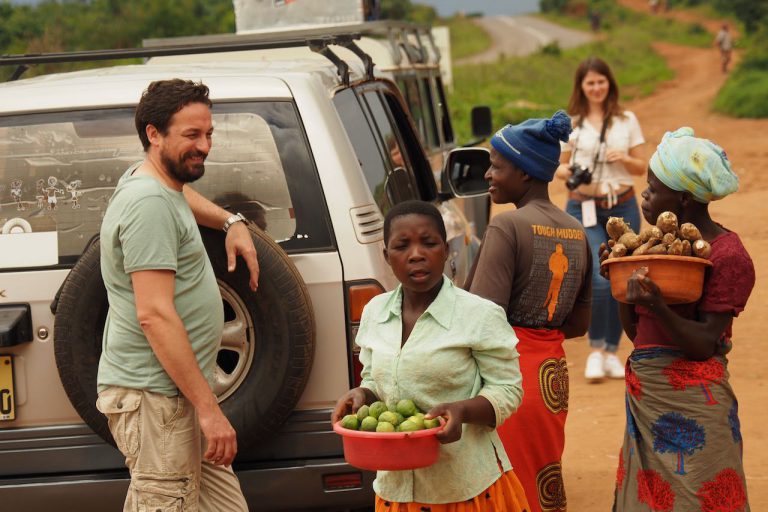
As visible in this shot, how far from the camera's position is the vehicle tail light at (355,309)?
4461 millimetres

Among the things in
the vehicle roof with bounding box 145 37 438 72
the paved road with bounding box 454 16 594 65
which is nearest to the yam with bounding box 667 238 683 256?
the vehicle roof with bounding box 145 37 438 72

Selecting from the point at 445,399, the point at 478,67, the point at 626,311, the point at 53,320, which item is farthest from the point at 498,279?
the point at 478,67

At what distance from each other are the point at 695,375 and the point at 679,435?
19cm

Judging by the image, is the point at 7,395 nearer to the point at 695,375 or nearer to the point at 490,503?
the point at 490,503

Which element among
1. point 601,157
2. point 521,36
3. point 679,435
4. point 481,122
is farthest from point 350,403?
point 521,36

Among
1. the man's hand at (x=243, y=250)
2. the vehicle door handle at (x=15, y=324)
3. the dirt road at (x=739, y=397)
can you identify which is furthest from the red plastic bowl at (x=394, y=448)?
the dirt road at (x=739, y=397)

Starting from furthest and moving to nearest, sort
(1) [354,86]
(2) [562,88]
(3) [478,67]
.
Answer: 1. (3) [478,67]
2. (2) [562,88]
3. (1) [354,86]

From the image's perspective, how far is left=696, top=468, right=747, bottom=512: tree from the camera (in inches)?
152

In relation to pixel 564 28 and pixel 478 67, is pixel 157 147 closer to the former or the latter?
pixel 478 67

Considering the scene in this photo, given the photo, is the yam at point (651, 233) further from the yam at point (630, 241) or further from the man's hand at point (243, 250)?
the man's hand at point (243, 250)

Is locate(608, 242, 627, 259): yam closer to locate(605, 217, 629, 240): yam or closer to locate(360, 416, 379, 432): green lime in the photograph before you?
locate(605, 217, 629, 240): yam

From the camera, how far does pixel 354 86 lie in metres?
5.55

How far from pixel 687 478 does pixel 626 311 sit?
58cm

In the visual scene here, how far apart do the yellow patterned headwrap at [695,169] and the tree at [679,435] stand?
0.68 m
